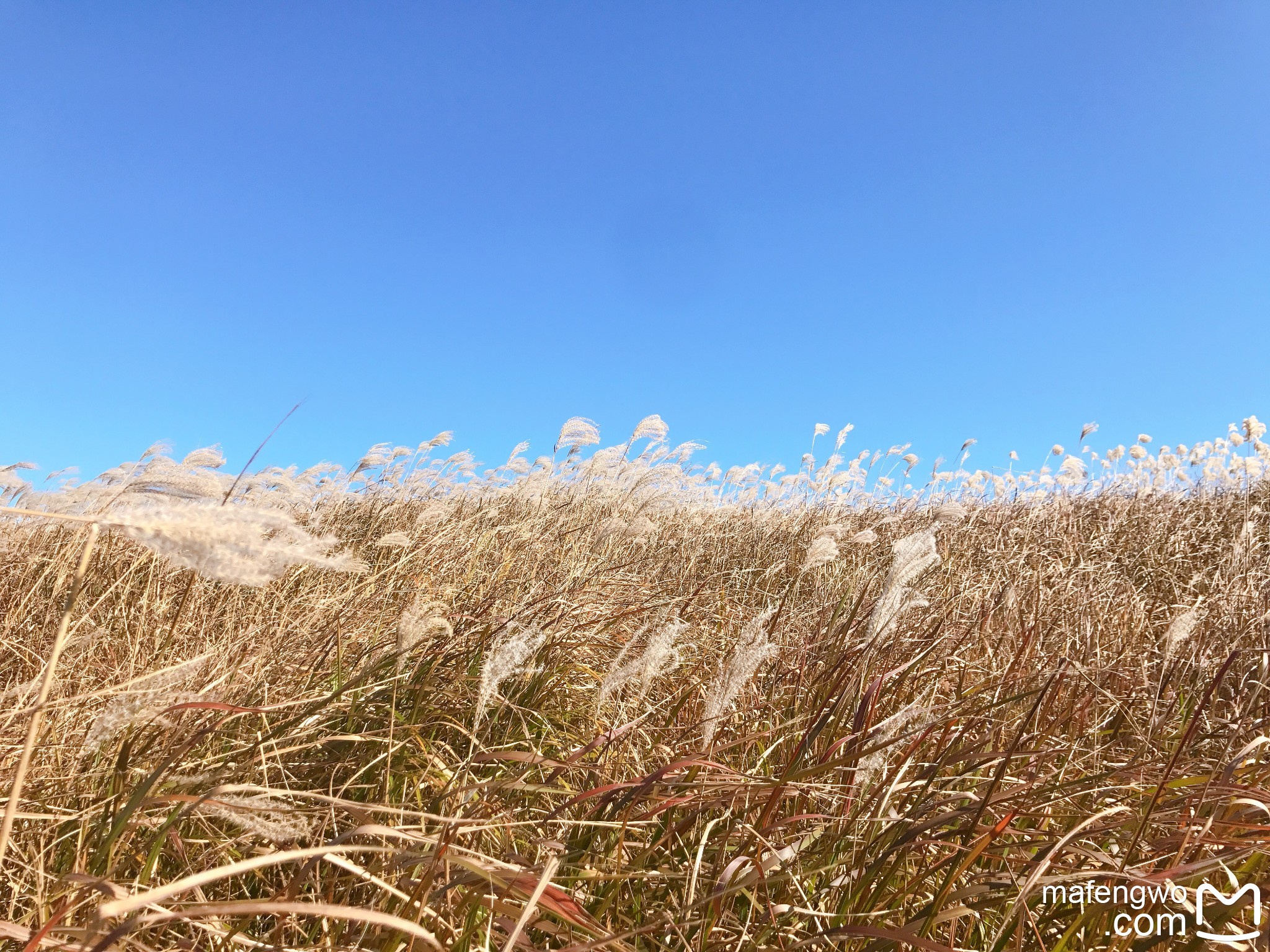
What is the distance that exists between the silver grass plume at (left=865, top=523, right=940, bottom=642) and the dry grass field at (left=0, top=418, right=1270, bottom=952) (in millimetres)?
13

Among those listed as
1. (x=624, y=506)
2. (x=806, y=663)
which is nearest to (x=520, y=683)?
(x=806, y=663)

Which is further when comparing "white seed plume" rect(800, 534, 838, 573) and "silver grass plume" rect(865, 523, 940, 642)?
"white seed plume" rect(800, 534, 838, 573)

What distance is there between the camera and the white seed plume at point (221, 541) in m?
0.60

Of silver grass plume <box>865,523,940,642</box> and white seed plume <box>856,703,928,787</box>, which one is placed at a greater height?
silver grass plume <box>865,523,940,642</box>

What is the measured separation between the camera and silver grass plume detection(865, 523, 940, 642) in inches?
56.2

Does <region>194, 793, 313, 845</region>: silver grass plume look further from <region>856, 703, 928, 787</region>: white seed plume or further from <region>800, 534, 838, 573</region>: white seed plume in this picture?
<region>800, 534, 838, 573</region>: white seed plume

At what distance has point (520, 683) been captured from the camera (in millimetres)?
2084

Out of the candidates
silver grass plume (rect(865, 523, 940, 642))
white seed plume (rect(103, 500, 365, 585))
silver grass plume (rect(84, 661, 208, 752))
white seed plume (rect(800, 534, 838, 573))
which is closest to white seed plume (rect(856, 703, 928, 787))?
silver grass plume (rect(865, 523, 940, 642))

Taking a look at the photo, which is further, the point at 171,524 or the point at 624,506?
the point at 624,506

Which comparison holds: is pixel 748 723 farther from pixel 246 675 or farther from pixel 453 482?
pixel 453 482

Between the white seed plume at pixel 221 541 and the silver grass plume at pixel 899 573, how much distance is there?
44.4 inches

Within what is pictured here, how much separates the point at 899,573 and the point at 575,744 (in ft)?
3.61

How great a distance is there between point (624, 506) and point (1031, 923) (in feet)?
12.1

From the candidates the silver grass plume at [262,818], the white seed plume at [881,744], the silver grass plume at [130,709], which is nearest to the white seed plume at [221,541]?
the silver grass plume at [262,818]
